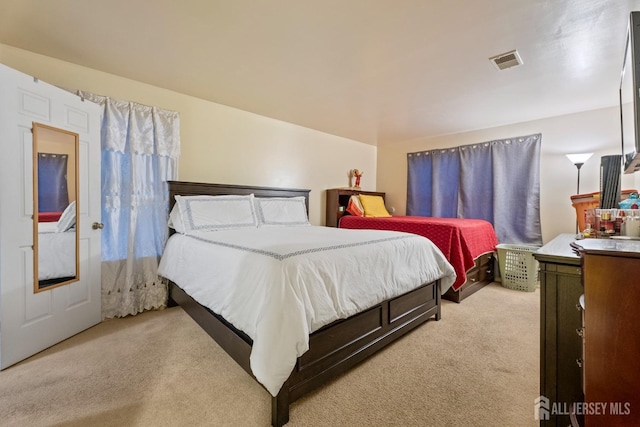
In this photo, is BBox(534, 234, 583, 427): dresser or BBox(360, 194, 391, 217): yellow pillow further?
BBox(360, 194, 391, 217): yellow pillow

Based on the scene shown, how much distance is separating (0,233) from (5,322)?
0.57m

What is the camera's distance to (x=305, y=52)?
2.10m

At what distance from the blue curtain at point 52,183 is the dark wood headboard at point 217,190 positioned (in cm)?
81

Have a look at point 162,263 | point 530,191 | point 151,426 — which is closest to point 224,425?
point 151,426

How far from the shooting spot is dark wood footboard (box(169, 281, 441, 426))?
4.43 feet

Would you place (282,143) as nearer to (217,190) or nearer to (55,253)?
(217,190)

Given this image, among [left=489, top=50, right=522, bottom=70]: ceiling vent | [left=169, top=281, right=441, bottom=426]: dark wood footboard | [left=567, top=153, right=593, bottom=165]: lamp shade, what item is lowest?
[left=169, top=281, right=441, bottom=426]: dark wood footboard

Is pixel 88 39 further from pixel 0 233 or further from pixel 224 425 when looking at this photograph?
pixel 224 425

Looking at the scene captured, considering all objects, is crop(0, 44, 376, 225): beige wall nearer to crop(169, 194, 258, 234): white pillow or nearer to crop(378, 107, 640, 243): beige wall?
crop(169, 194, 258, 234): white pillow

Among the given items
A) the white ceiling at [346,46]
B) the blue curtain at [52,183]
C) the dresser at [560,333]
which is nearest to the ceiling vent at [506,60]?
the white ceiling at [346,46]

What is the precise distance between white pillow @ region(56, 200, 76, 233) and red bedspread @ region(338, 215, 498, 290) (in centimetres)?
327

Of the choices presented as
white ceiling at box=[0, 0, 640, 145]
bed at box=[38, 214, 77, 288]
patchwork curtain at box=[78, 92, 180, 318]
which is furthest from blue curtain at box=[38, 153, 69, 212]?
white ceiling at box=[0, 0, 640, 145]

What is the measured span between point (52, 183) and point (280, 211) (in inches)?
80.0

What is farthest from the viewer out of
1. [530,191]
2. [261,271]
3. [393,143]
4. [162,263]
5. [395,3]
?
[393,143]
